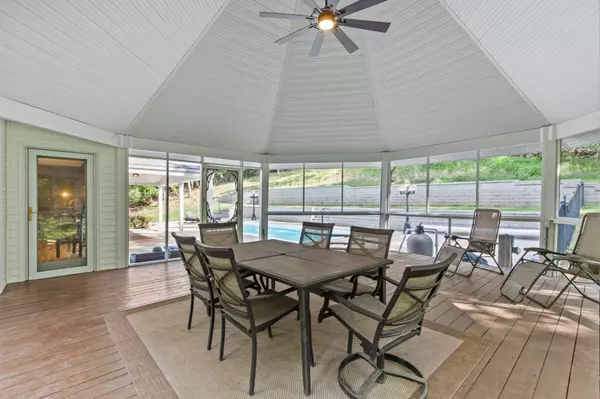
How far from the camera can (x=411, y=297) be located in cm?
178

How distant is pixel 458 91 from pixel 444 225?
311 centimetres

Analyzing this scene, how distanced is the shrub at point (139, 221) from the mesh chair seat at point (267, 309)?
4.25 metres

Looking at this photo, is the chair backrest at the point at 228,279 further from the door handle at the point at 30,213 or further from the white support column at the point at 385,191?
the white support column at the point at 385,191

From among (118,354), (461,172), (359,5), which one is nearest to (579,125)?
(461,172)

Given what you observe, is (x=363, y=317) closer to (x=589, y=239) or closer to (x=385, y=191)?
(x=589, y=239)

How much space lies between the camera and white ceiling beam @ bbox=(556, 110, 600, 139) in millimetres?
3965

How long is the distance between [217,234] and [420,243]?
484 cm

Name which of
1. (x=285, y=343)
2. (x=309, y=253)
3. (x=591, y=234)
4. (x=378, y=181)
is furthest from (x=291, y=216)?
(x=591, y=234)

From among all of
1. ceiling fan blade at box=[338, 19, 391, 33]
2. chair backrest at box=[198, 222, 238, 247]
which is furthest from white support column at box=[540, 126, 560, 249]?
chair backrest at box=[198, 222, 238, 247]

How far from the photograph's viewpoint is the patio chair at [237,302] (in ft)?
6.61

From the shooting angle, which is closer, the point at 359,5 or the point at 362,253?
the point at 359,5

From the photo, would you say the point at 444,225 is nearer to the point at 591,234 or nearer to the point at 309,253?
the point at 591,234

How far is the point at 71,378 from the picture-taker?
6.89ft

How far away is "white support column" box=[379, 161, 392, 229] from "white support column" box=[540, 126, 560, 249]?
3056 mm
